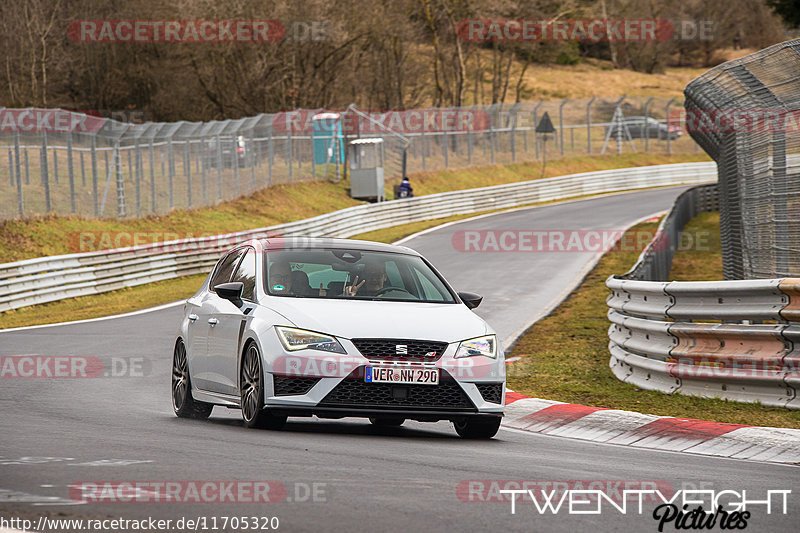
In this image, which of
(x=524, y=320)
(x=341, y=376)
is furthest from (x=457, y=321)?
(x=524, y=320)

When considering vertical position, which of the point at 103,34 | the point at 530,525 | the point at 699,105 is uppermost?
the point at 103,34

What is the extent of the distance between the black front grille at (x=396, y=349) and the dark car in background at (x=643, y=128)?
56.9 meters

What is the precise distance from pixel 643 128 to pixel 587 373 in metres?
54.0

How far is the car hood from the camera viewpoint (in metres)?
8.44

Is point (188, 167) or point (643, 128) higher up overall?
point (643, 128)

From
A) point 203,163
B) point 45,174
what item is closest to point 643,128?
point 203,163

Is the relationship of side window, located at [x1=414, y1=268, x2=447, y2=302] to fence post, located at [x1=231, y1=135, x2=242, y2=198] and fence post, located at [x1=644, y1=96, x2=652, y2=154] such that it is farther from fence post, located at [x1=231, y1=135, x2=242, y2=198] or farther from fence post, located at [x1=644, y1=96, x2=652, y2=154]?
fence post, located at [x1=644, y1=96, x2=652, y2=154]

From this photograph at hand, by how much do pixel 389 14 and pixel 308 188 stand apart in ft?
47.8

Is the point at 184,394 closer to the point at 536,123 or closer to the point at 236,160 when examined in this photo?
the point at 236,160

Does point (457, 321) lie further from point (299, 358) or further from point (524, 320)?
point (524, 320)

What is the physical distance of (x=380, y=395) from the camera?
8312 millimetres

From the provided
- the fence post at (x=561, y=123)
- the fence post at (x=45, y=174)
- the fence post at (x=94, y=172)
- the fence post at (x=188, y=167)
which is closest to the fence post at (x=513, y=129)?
the fence post at (x=561, y=123)

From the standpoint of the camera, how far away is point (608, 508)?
18.6 feet
